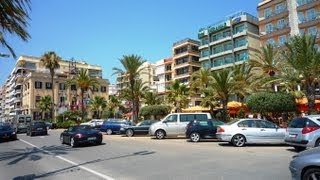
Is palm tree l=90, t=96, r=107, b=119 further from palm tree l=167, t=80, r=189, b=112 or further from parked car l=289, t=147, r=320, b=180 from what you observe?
parked car l=289, t=147, r=320, b=180

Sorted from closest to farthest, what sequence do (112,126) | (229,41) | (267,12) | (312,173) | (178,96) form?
(312,173), (112,126), (178,96), (267,12), (229,41)

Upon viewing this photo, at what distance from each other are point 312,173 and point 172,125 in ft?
71.3

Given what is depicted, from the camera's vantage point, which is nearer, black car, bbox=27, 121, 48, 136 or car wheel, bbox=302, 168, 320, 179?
car wheel, bbox=302, 168, 320, 179

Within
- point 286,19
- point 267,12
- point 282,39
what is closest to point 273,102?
point 282,39

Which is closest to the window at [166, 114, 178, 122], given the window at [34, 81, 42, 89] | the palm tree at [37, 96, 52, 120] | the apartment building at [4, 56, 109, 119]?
the apartment building at [4, 56, 109, 119]

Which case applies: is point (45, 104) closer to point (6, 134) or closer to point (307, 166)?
point (6, 134)

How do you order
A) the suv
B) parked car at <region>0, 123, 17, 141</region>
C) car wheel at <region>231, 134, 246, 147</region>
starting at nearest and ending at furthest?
car wheel at <region>231, 134, 246, 147</region> < the suv < parked car at <region>0, 123, 17, 141</region>

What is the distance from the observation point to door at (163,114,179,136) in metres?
28.8

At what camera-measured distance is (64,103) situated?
10738cm

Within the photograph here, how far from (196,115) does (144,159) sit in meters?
12.9

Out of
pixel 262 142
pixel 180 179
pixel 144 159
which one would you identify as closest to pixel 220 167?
pixel 180 179

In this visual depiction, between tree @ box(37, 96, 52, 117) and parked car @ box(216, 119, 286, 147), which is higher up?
tree @ box(37, 96, 52, 117)

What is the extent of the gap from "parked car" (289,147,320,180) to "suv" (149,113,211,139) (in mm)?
20488

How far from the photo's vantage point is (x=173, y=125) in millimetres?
28891
